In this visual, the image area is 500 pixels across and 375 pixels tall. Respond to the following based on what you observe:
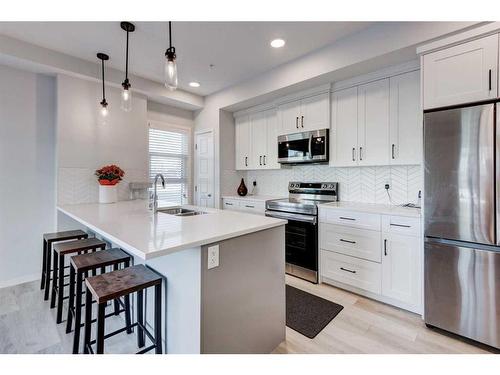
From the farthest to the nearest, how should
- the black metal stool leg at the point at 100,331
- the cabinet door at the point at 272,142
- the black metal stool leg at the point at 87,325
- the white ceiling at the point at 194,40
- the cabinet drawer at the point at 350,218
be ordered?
the cabinet door at the point at 272,142, the cabinet drawer at the point at 350,218, the white ceiling at the point at 194,40, the black metal stool leg at the point at 87,325, the black metal stool leg at the point at 100,331

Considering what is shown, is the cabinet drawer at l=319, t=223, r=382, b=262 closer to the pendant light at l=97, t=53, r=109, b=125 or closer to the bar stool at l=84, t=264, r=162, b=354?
the bar stool at l=84, t=264, r=162, b=354

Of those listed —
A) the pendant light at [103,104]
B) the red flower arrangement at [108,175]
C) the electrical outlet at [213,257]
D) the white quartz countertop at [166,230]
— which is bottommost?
the electrical outlet at [213,257]

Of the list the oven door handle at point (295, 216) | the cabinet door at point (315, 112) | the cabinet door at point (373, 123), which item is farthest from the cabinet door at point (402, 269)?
the cabinet door at point (315, 112)

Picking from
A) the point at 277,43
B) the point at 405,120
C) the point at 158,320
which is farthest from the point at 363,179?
the point at 158,320

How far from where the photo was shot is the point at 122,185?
3664 millimetres

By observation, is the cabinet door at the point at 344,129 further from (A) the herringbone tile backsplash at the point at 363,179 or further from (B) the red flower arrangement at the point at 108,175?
(B) the red flower arrangement at the point at 108,175

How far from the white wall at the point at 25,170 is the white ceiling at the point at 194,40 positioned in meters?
0.61

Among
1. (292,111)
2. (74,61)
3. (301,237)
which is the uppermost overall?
(74,61)

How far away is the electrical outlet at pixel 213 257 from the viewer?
1.42 metres

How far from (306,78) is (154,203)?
226cm

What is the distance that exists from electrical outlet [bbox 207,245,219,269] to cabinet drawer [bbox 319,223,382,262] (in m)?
1.78
